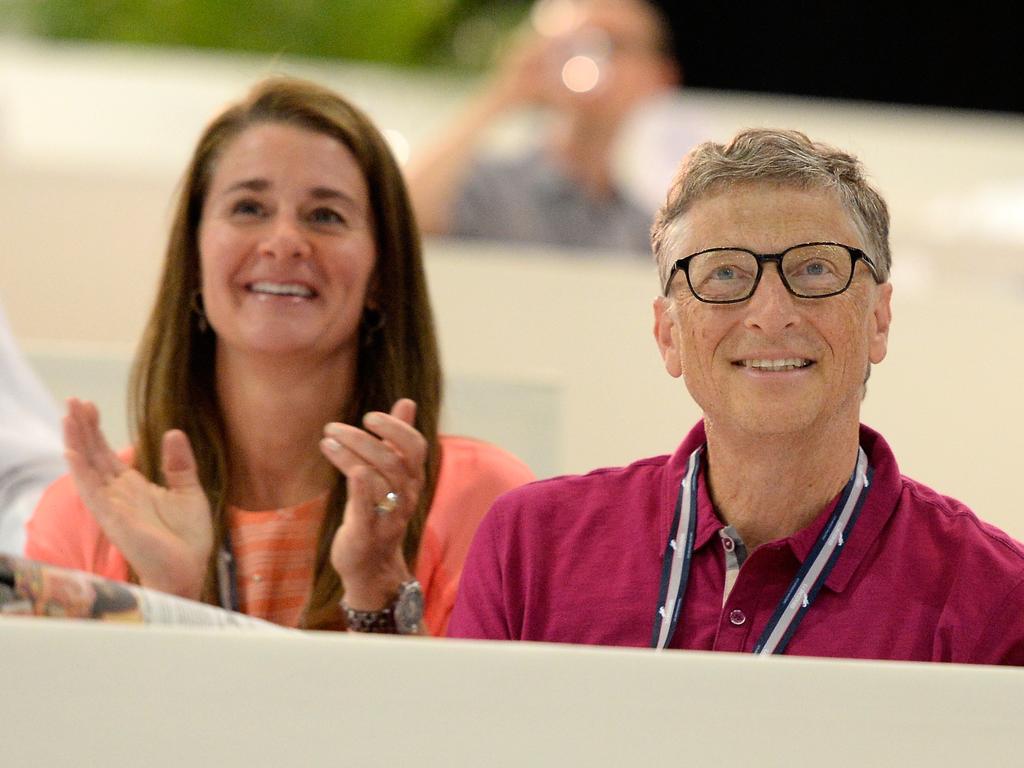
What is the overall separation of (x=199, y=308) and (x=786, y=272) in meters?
0.77

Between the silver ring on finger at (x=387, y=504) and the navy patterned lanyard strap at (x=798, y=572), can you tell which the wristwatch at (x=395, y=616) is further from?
the navy patterned lanyard strap at (x=798, y=572)

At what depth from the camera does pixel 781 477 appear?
1.12 meters

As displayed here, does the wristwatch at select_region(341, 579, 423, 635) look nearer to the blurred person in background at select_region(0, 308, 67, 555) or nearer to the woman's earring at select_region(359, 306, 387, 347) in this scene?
the woman's earring at select_region(359, 306, 387, 347)

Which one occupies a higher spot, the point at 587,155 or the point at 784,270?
the point at 587,155

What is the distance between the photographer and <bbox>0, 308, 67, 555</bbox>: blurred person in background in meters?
1.77

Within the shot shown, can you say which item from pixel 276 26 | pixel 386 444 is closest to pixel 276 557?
pixel 386 444

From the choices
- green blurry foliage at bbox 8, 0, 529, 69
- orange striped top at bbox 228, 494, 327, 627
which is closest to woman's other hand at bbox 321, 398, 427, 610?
orange striped top at bbox 228, 494, 327, 627

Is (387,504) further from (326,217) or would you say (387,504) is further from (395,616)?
(326,217)

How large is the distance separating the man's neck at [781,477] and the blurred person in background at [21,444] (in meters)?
0.89

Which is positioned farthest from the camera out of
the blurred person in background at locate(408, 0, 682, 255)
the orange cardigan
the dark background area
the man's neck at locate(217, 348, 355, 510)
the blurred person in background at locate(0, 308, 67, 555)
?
the dark background area

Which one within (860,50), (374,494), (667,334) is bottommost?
(374,494)

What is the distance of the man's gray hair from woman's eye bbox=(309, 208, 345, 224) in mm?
542

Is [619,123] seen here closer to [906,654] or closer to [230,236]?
[230,236]

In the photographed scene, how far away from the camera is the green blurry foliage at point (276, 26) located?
14.0 ft
